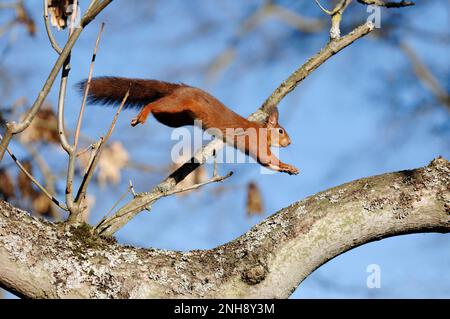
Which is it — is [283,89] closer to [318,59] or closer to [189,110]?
[318,59]

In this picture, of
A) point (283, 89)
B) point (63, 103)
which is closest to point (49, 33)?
point (63, 103)

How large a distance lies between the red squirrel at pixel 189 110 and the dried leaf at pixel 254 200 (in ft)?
5.50

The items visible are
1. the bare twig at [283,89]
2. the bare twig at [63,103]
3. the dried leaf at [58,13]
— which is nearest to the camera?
the bare twig at [63,103]

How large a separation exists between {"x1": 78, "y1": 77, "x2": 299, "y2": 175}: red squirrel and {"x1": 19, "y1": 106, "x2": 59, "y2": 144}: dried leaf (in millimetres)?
1742

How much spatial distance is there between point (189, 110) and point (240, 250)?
0.63 m

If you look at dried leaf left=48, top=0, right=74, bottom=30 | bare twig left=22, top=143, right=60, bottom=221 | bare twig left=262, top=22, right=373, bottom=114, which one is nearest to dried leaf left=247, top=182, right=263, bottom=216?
bare twig left=22, top=143, right=60, bottom=221

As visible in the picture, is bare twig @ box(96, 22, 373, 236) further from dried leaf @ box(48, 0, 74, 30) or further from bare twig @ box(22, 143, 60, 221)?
bare twig @ box(22, 143, 60, 221)

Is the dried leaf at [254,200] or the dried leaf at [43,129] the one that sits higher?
the dried leaf at [43,129]

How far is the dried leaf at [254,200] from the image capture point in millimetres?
3967

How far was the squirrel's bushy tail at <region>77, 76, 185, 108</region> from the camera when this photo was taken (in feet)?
7.27

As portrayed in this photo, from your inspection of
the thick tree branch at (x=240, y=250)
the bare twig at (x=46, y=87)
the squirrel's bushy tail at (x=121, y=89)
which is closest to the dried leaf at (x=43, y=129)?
the squirrel's bushy tail at (x=121, y=89)

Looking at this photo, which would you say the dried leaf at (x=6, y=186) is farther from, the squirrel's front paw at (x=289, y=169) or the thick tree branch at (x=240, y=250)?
the thick tree branch at (x=240, y=250)

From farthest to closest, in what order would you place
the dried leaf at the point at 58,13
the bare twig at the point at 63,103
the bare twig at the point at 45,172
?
1. the bare twig at the point at 45,172
2. the dried leaf at the point at 58,13
3. the bare twig at the point at 63,103

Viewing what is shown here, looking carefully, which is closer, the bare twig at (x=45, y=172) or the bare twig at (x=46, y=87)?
the bare twig at (x=46, y=87)
